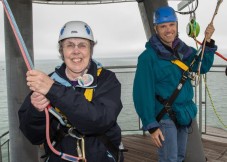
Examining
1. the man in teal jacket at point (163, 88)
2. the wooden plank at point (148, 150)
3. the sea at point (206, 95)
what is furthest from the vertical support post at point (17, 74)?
the man in teal jacket at point (163, 88)

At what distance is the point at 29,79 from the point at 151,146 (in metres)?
4.22

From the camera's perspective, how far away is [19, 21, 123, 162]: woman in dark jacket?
1.63 metres

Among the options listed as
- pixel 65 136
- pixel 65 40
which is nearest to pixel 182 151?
pixel 65 136

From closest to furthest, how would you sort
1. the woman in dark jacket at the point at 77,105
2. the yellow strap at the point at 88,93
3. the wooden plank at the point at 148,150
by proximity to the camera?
the woman in dark jacket at the point at 77,105, the yellow strap at the point at 88,93, the wooden plank at the point at 148,150

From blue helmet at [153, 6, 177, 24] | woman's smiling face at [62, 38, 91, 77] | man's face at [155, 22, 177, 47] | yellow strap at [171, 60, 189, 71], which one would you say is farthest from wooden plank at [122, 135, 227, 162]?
woman's smiling face at [62, 38, 91, 77]

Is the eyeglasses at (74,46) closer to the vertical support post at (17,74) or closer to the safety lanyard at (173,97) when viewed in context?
the safety lanyard at (173,97)

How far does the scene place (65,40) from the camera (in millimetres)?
2043

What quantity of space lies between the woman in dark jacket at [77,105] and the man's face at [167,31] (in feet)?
3.24

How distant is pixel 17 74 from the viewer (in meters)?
5.25

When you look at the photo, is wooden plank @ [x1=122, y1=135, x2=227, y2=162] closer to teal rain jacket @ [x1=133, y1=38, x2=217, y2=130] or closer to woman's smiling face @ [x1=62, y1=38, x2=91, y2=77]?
teal rain jacket @ [x1=133, y1=38, x2=217, y2=130]

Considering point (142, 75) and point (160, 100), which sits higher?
point (142, 75)

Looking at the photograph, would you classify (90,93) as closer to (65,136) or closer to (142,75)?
(65,136)

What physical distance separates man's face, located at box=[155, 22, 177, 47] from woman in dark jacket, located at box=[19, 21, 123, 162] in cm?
99

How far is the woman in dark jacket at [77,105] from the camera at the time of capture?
1.63m
